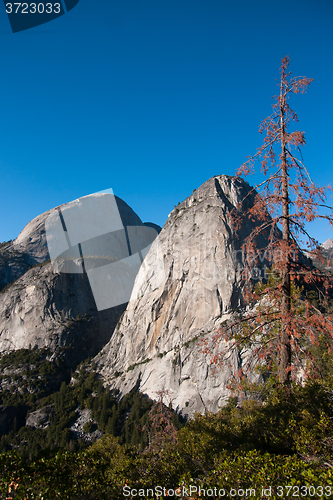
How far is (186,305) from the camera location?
2203 inches

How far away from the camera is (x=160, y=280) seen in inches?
2394

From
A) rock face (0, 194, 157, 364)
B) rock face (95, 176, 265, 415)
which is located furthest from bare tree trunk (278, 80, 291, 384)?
rock face (0, 194, 157, 364)

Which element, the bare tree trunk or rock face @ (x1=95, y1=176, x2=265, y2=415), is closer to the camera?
the bare tree trunk

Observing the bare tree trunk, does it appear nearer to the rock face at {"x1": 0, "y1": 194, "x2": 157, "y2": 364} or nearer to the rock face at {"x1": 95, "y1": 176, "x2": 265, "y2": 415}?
the rock face at {"x1": 95, "y1": 176, "x2": 265, "y2": 415}

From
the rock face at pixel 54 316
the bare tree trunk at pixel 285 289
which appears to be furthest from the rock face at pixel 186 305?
the bare tree trunk at pixel 285 289

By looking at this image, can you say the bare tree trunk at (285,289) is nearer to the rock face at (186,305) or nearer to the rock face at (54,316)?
the rock face at (186,305)

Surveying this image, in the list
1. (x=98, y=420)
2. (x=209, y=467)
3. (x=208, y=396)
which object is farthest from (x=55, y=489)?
(x=98, y=420)

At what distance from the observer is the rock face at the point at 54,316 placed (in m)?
79.6

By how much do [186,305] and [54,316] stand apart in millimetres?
46537

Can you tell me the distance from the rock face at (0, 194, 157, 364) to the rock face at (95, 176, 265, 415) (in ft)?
52.5

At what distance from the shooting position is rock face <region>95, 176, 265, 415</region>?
162 feet

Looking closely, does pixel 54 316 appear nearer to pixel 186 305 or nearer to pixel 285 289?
pixel 186 305

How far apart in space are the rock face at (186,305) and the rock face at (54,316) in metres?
16.0

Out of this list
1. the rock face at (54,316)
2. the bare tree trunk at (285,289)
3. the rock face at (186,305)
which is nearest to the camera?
the bare tree trunk at (285,289)
